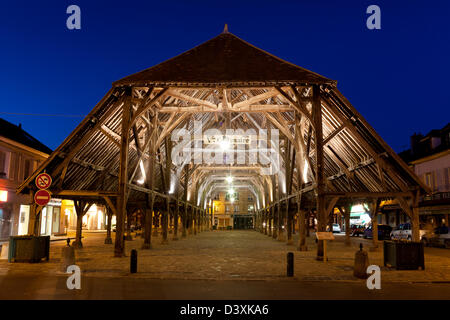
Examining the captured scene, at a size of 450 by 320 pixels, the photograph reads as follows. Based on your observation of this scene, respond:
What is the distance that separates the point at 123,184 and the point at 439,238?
18.8m

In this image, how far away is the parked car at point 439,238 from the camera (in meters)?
22.1

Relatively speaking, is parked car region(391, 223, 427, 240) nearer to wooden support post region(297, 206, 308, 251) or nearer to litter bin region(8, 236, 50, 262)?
wooden support post region(297, 206, 308, 251)

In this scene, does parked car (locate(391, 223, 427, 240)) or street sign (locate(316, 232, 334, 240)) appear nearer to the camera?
street sign (locate(316, 232, 334, 240))

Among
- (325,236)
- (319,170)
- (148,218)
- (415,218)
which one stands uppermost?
(319,170)

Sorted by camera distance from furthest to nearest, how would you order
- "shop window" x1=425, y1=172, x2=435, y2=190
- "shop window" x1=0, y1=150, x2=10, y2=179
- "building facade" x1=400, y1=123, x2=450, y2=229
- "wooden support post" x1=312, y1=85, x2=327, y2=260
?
"shop window" x1=425, y1=172, x2=435, y2=190
"building facade" x1=400, y1=123, x2=450, y2=229
"shop window" x1=0, y1=150, x2=10, y2=179
"wooden support post" x1=312, y1=85, x2=327, y2=260

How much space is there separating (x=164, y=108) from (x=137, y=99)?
3509 millimetres

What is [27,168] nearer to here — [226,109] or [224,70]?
[226,109]

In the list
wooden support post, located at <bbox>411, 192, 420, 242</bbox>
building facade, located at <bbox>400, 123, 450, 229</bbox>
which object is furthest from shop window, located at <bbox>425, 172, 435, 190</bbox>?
wooden support post, located at <bbox>411, 192, 420, 242</bbox>

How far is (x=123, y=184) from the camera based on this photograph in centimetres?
1454

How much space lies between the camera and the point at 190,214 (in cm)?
3625

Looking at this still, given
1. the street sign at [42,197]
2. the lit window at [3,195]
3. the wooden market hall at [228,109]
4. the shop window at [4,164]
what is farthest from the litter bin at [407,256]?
the shop window at [4,164]

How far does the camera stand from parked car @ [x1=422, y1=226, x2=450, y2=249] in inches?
871

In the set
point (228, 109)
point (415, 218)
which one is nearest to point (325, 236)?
point (415, 218)

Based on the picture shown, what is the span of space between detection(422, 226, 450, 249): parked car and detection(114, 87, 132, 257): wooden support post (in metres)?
18.3
